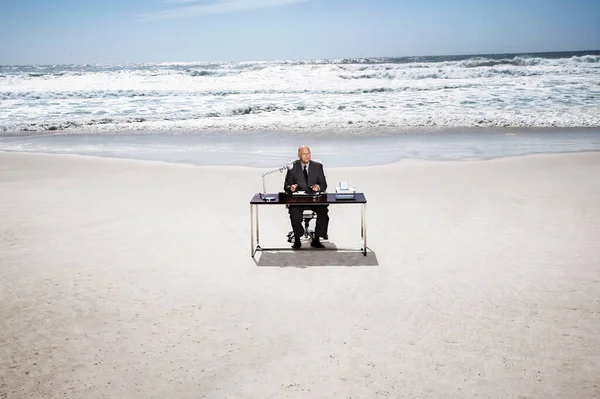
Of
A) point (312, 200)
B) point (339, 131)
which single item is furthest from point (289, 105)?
point (312, 200)

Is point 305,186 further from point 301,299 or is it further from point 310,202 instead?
point 301,299

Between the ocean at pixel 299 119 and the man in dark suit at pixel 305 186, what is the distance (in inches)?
179

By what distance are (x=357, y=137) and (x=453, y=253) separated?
338 inches

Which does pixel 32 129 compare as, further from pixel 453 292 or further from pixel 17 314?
pixel 453 292

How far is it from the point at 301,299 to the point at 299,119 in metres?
13.3

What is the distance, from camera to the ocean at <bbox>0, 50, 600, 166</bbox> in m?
12.4

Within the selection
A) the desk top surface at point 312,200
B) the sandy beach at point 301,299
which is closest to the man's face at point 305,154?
the desk top surface at point 312,200

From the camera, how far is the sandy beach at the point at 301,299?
11.2 feet

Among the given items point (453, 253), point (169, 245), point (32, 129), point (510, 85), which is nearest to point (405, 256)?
point (453, 253)

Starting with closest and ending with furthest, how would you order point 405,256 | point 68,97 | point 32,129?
point 405,256 < point 32,129 < point 68,97

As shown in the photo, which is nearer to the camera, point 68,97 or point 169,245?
point 169,245

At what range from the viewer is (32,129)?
16531 mm

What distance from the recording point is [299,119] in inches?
688

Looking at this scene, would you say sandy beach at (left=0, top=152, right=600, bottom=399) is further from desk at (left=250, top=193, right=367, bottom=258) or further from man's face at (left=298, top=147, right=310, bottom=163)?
man's face at (left=298, top=147, right=310, bottom=163)
